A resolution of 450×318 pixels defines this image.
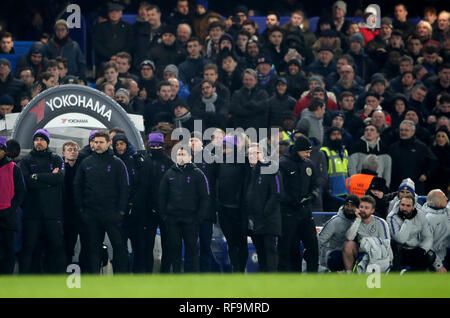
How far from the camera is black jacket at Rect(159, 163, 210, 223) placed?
41.3 feet

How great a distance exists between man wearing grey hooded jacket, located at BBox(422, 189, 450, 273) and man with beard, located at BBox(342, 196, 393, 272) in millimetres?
834

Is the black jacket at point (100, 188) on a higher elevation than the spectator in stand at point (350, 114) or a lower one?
lower

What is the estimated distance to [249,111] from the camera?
15961 millimetres

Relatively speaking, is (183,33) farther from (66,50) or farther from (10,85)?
(10,85)

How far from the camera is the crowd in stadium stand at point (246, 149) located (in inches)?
489

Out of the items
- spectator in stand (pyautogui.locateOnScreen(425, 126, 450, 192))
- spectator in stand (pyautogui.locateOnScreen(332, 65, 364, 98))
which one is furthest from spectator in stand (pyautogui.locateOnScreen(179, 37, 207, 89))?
spectator in stand (pyautogui.locateOnScreen(425, 126, 450, 192))

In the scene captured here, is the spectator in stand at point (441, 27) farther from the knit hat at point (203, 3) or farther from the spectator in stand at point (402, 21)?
the knit hat at point (203, 3)

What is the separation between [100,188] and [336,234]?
280 cm

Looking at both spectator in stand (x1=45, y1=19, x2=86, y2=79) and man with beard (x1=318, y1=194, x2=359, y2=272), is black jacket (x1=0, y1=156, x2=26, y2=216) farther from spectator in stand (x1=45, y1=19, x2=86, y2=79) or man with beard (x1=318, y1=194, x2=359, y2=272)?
spectator in stand (x1=45, y1=19, x2=86, y2=79)

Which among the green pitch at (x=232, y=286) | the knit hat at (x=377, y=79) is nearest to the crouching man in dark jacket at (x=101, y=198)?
the green pitch at (x=232, y=286)

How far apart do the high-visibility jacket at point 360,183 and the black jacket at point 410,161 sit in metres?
1.72

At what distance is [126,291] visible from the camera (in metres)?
8.61
